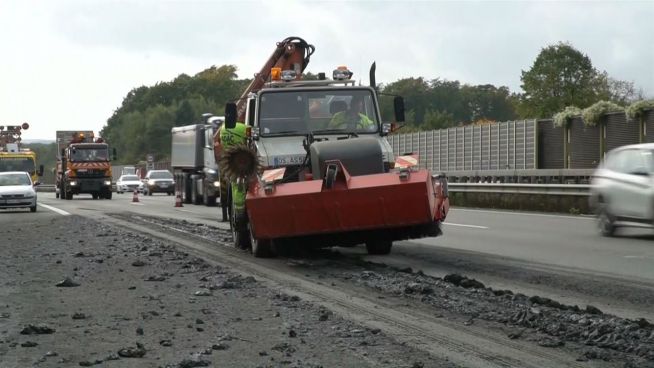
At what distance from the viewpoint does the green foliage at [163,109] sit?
13238 cm

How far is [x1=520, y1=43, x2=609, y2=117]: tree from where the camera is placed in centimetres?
8769

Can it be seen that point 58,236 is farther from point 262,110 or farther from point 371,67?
point 371,67

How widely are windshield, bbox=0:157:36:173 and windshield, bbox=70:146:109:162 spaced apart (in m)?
3.53

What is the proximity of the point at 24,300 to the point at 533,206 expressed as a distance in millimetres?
18835

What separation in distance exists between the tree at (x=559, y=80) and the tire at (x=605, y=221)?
70.8 metres

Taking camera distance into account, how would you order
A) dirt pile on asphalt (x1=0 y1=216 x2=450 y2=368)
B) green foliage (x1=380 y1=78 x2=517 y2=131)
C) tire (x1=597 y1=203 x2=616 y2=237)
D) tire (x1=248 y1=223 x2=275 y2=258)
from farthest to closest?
green foliage (x1=380 y1=78 x2=517 y2=131), tire (x1=597 y1=203 x2=616 y2=237), tire (x1=248 y1=223 x2=275 y2=258), dirt pile on asphalt (x1=0 y1=216 x2=450 y2=368)

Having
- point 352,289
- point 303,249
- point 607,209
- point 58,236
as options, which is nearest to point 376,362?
point 352,289

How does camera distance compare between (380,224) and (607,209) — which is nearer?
(380,224)

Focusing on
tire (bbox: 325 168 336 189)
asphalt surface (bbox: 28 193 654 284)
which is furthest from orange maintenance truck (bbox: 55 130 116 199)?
tire (bbox: 325 168 336 189)

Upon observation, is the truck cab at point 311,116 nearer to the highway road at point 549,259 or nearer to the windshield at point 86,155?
the highway road at point 549,259

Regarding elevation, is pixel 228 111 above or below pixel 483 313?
above

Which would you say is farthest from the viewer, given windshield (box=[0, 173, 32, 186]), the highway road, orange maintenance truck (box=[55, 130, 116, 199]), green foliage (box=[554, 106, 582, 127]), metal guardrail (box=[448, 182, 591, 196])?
orange maintenance truck (box=[55, 130, 116, 199])

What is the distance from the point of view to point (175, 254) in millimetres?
14117

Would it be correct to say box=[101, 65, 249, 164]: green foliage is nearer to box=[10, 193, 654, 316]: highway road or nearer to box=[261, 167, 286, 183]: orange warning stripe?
box=[10, 193, 654, 316]: highway road
